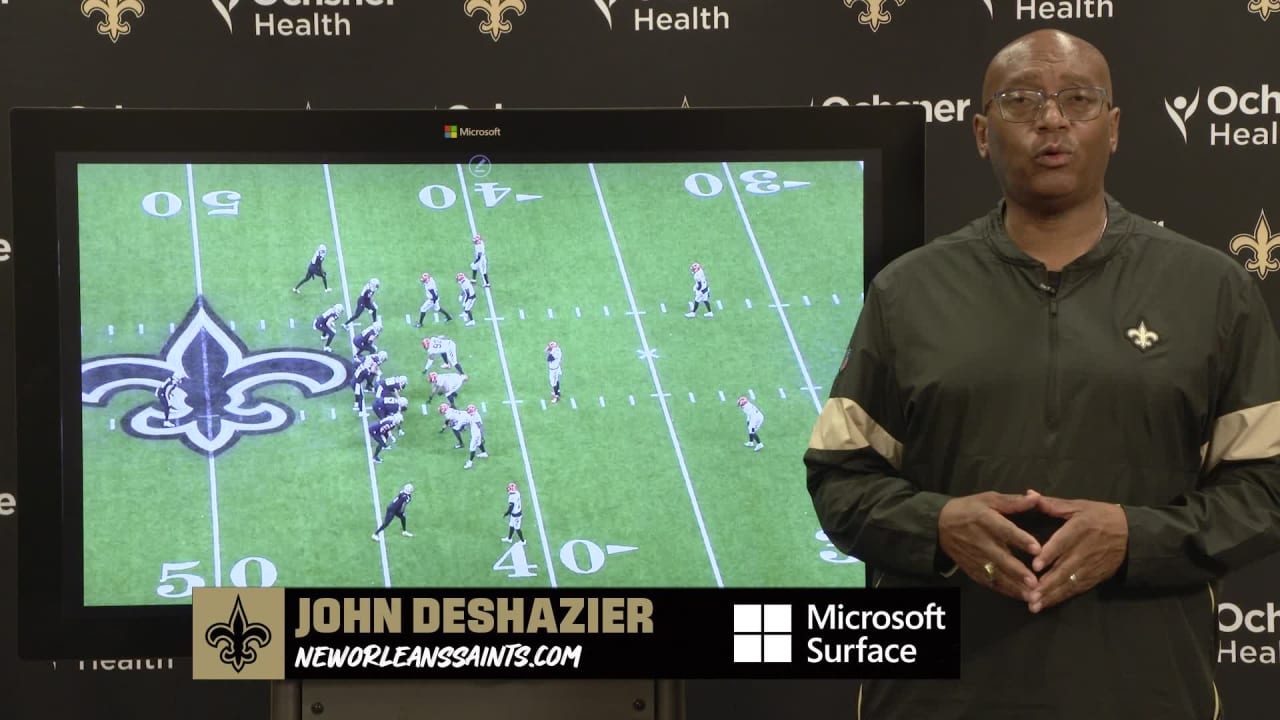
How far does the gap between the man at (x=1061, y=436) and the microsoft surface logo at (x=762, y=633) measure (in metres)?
0.41

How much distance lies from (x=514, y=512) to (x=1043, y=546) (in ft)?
2.48

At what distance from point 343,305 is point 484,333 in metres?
0.21

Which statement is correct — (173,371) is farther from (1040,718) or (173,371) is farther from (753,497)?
(1040,718)

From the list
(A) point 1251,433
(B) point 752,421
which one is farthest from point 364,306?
(A) point 1251,433

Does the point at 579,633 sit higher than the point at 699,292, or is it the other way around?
the point at 699,292

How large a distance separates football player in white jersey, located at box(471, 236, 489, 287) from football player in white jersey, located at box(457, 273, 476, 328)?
15 mm

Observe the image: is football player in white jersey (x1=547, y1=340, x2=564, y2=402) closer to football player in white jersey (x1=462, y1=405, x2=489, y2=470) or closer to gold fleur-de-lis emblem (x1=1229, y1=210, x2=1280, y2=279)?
football player in white jersey (x1=462, y1=405, x2=489, y2=470)

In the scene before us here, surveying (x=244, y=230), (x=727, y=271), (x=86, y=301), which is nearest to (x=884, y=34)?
(x=727, y=271)

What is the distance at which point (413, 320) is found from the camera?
1935 mm

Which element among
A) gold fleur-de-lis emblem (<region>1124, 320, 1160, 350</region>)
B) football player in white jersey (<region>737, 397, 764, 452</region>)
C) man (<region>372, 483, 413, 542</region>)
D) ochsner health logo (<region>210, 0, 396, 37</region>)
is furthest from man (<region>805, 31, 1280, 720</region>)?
ochsner health logo (<region>210, 0, 396, 37</region>)

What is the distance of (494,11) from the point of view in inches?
112

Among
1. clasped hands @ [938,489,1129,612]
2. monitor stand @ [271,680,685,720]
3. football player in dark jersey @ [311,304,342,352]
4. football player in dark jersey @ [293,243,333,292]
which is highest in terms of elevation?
football player in dark jersey @ [293,243,333,292]

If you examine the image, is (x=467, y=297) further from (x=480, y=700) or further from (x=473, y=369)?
(x=480, y=700)

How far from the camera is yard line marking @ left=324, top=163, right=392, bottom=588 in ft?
6.26
